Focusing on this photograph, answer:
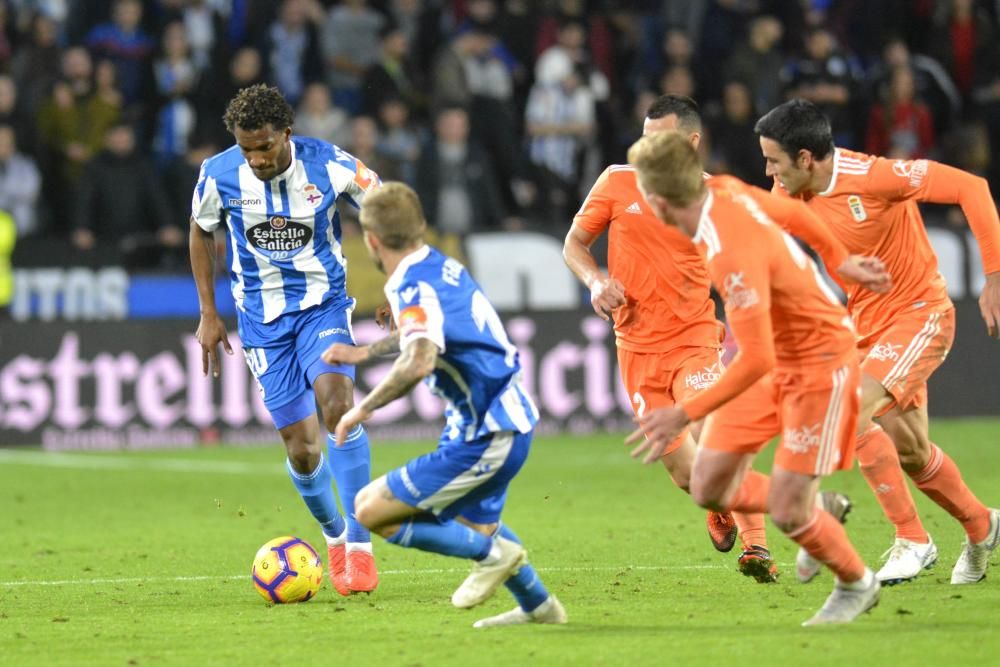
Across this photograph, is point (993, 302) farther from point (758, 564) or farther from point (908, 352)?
point (758, 564)

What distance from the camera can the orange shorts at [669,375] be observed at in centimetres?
784

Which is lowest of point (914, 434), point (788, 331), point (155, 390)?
point (155, 390)

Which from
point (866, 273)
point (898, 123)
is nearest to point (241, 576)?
point (866, 273)

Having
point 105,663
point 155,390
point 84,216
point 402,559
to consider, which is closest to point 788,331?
point 105,663

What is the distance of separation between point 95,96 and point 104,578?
9.15 meters

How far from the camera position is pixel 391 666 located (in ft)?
19.2

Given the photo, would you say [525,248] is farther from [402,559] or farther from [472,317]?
[472,317]

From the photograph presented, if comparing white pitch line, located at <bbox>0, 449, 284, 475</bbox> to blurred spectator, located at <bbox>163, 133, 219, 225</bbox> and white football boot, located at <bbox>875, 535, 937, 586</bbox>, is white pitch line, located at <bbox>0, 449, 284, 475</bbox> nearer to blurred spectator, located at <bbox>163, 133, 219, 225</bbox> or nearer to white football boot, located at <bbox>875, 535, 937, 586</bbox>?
blurred spectator, located at <bbox>163, 133, 219, 225</bbox>

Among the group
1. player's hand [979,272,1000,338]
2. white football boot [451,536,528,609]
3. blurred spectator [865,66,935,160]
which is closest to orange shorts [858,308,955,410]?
player's hand [979,272,1000,338]

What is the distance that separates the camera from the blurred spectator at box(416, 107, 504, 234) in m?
16.7

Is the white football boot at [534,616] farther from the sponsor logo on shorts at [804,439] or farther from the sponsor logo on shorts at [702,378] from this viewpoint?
the sponsor logo on shorts at [702,378]

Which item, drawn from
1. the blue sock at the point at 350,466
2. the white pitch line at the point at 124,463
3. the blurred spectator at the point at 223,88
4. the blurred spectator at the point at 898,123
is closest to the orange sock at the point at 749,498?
the blue sock at the point at 350,466

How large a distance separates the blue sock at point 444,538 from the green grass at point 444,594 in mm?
343

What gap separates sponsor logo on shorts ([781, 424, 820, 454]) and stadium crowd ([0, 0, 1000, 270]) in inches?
401
